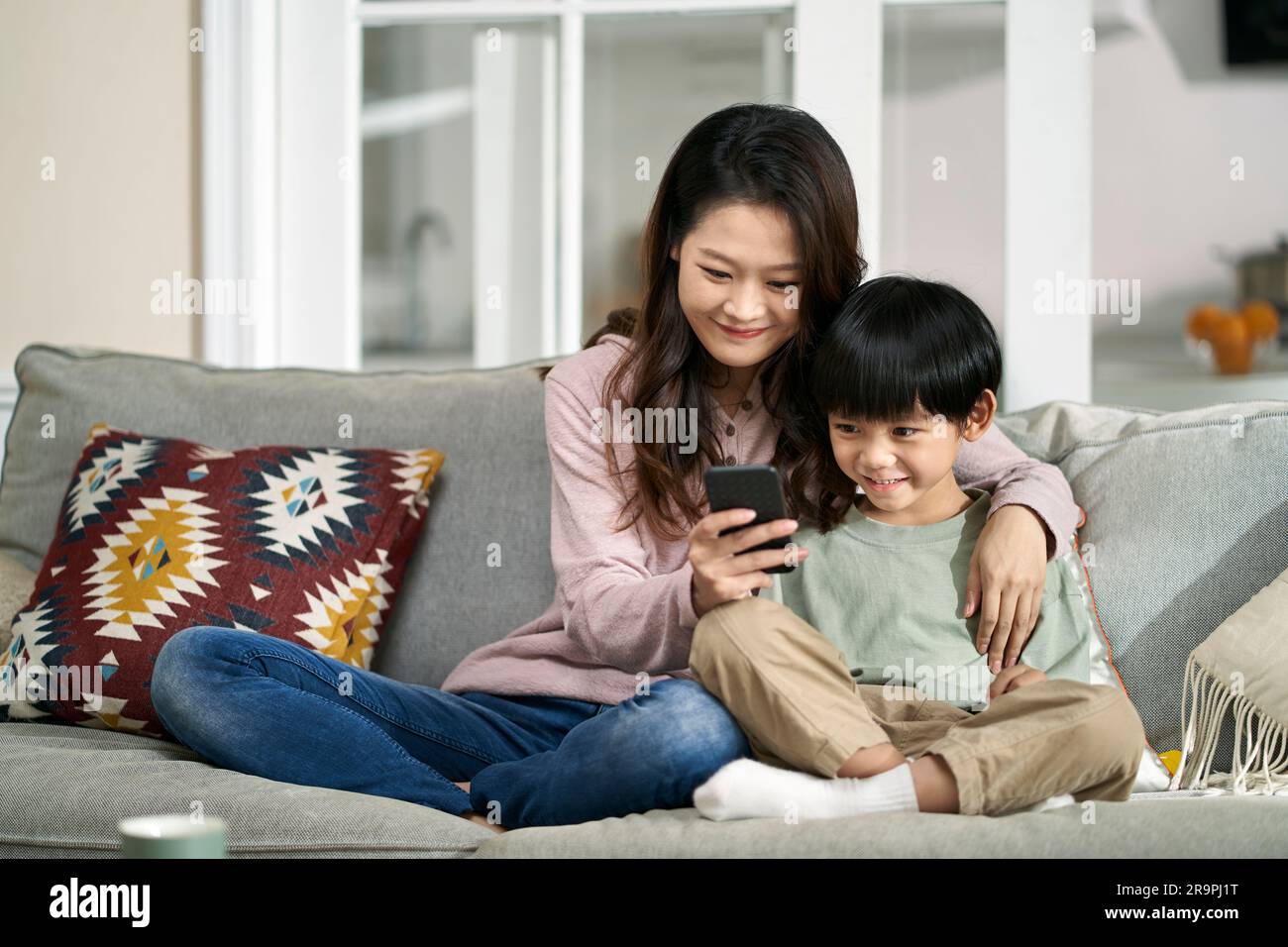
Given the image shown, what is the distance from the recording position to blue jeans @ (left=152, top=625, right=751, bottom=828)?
1.25m

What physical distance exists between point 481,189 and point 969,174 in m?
2.99

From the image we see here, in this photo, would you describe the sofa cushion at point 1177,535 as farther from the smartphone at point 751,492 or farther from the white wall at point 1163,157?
the white wall at point 1163,157

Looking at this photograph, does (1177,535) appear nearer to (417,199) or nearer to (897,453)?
(897,453)

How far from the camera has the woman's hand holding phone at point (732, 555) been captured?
1235 millimetres

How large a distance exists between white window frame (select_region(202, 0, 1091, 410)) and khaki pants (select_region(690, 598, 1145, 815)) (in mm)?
1077

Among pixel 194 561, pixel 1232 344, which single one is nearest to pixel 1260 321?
pixel 1232 344

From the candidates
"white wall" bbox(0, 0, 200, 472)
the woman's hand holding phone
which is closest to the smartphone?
the woman's hand holding phone

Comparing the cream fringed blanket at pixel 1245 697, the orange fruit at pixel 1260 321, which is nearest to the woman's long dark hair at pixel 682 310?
the cream fringed blanket at pixel 1245 697

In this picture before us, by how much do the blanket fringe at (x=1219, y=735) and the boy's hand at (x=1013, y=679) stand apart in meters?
0.21

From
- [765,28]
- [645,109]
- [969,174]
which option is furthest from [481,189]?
[969,174]

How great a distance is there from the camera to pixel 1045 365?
86.1 inches

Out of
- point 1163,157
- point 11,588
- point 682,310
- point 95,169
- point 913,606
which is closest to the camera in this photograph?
point 913,606

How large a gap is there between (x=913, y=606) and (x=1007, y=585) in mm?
107

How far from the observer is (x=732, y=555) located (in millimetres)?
1265
